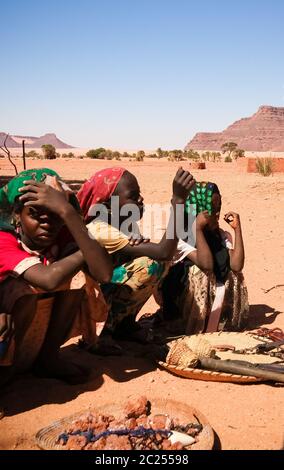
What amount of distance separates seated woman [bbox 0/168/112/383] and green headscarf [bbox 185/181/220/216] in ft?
4.17

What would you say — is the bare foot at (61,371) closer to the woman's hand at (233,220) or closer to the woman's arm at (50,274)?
the woman's arm at (50,274)

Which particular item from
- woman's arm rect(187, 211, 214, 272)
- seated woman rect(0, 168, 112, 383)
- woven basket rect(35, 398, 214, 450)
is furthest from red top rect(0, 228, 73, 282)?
woman's arm rect(187, 211, 214, 272)

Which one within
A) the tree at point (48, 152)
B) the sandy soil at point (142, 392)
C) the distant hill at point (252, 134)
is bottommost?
the sandy soil at point (142, 392)

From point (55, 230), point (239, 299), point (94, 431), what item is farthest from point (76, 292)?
point (239, 299)

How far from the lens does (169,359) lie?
322cm

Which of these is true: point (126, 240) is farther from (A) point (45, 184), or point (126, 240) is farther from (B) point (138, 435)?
(B) point (138, 435)

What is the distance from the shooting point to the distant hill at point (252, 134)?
150 meters

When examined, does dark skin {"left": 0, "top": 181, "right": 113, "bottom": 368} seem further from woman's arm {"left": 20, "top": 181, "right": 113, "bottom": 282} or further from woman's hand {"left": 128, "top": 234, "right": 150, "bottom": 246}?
woman's hand {"left": 128, "top": 234, "right": 150, "bottom": 246}

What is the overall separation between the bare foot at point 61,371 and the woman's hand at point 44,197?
3.47 feet

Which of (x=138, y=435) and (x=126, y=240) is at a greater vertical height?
(x=126, y=240)

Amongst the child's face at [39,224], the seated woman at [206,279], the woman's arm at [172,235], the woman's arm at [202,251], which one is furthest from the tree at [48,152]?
the child's face at [39,224]

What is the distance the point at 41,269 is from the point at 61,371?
0.82 metres

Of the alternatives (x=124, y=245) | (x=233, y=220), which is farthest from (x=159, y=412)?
(x=233, y=220)

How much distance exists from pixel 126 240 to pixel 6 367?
106cm
